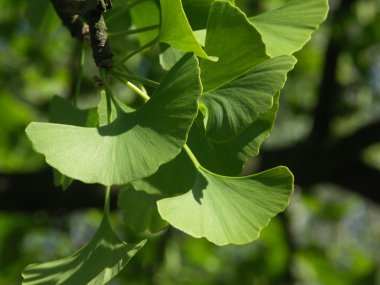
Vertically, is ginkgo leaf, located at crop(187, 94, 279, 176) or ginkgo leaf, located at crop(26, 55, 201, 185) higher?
ginkgo leaf, located at crop(26, 55, 201, 185)

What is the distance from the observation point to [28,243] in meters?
2.05

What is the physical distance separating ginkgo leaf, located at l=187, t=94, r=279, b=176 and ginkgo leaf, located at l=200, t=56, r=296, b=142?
35 millimetres

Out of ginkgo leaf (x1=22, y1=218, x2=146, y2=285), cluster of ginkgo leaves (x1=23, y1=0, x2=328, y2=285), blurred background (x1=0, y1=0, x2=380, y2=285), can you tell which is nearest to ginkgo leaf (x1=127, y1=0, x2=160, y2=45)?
cluster of ginkgo leaves (x1=23, y1=0, x2=328, y2=285)

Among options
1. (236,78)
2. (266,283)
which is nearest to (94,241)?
(236,78)

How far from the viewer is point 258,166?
4.93ft

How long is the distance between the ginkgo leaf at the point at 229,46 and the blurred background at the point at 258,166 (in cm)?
86

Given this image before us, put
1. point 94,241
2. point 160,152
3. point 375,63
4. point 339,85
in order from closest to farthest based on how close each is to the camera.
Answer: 1. point 160,152
2. point 94,241
3. point 339,85
4. point 375,63

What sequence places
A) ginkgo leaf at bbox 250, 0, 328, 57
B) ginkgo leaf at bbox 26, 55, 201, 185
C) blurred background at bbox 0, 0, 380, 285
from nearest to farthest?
ginkgo leaf at bbox 26, 55, 201, 185, ginkgo leaf at bbox 250, 0, 328, 57, blurred background at bbox 0, 0, 380, 285

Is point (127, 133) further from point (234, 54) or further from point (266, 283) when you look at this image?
point (266, 283)

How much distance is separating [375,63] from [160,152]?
4.94 feet

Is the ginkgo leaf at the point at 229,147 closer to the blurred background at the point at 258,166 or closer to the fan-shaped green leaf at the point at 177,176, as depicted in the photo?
the fan-shaped green leaf at the point at 177,176

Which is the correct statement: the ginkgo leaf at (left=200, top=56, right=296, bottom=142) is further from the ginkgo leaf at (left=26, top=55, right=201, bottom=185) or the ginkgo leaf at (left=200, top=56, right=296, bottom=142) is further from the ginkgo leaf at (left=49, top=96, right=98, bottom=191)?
the ginkgo leaf at (left=49, top=96, right=98, bottom=191)

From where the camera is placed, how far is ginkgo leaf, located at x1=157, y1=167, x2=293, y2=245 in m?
0.53

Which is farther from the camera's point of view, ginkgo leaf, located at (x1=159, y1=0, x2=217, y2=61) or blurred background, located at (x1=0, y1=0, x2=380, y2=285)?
blurred background, located at (x1=0, y1=0, x2=380, y2=285)
